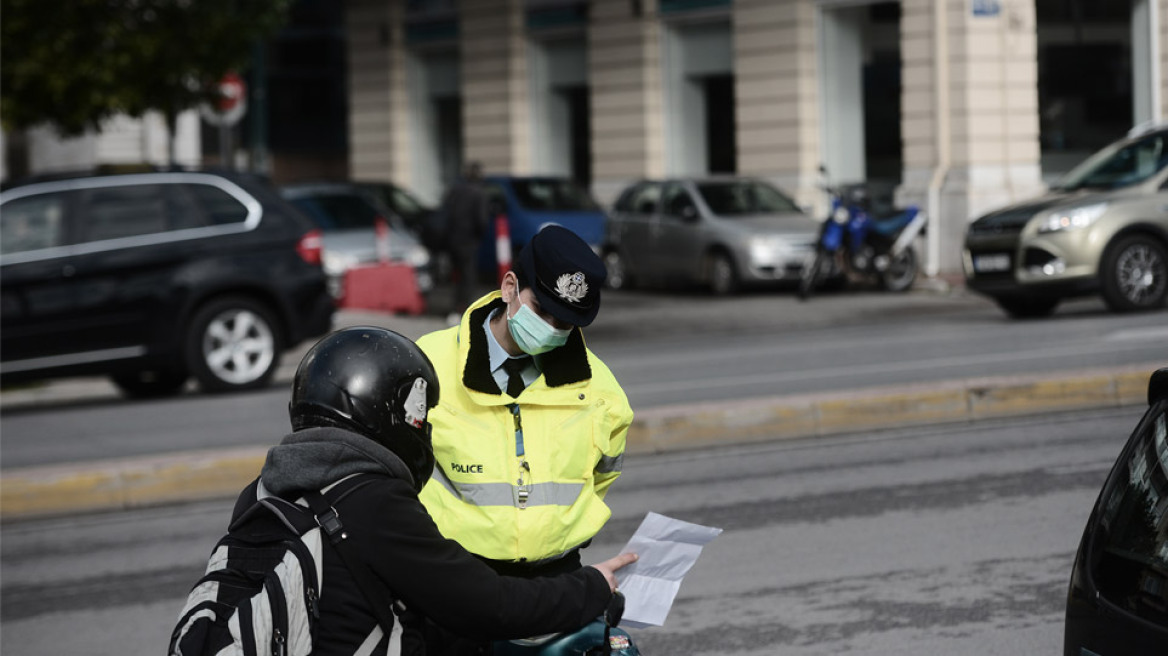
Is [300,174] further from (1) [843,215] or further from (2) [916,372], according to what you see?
(2) [916,372]

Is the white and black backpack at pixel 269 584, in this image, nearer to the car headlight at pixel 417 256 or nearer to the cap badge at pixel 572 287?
the cap badge at pixel 572 287

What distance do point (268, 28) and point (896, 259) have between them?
27.1 ft

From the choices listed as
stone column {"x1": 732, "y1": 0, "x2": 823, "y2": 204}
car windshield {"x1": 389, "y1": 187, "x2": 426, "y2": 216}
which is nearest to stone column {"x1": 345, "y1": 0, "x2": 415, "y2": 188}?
car windshield {"x1": 389, "y1": 187, "x2": 426, "y2": 216}

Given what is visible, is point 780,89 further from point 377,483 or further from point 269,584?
point 269,584

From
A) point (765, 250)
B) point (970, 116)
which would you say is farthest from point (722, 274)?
point (970, 116)

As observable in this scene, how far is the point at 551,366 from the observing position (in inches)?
144

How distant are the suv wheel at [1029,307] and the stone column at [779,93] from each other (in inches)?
327

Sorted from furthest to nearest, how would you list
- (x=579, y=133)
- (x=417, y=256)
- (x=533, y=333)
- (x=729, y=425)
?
1. (x=579, y=133)
2. (x=417, y=256)
3. (x=729, y=425)
4. (x=533, y=333)

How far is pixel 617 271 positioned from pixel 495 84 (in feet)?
26.4

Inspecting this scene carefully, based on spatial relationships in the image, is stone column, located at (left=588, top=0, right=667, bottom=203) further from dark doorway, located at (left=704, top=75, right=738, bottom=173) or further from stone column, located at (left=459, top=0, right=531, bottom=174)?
stone column, located at (left=459, top=0, right=531, bottom=174)

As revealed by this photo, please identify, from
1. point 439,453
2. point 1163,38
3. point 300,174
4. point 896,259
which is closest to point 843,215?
point 896,259

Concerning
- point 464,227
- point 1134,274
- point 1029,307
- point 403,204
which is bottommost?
point 1029,307

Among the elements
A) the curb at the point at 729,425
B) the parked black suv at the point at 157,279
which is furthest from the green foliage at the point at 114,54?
the curb at the point at 729,425

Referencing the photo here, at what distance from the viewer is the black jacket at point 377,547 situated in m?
2.92
